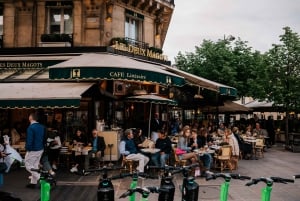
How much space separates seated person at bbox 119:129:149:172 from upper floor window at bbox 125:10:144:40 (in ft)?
25.3

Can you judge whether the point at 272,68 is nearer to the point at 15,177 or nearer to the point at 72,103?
the point at 72,103

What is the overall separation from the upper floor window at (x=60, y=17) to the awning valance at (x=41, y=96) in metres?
5.03

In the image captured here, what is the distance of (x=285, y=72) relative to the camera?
19.7 meters

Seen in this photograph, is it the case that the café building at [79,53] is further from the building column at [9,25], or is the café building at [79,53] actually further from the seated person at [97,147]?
Answer: the seated person at [97,147]

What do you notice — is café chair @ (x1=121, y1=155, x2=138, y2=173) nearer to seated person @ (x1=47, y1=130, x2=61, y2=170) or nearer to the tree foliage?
seated person @ (x1=47, y1=130, x2=61, y2=170)

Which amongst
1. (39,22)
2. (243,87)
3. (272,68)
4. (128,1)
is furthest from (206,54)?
(39,22)

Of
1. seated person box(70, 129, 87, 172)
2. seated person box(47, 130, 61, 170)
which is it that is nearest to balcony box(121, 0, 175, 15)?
seated person box(70, 129, 87, 172)

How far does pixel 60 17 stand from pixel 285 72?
11.9m

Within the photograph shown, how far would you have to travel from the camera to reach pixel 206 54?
90.8ft

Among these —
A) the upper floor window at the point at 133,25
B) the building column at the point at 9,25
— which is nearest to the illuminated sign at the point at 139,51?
the upper floor window at the point at 133,25

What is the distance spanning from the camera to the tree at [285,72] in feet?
63.0

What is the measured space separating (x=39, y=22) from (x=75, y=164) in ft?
24.2

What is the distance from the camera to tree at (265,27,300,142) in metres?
19.2

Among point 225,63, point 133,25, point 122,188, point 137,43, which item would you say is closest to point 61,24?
point 133,25
